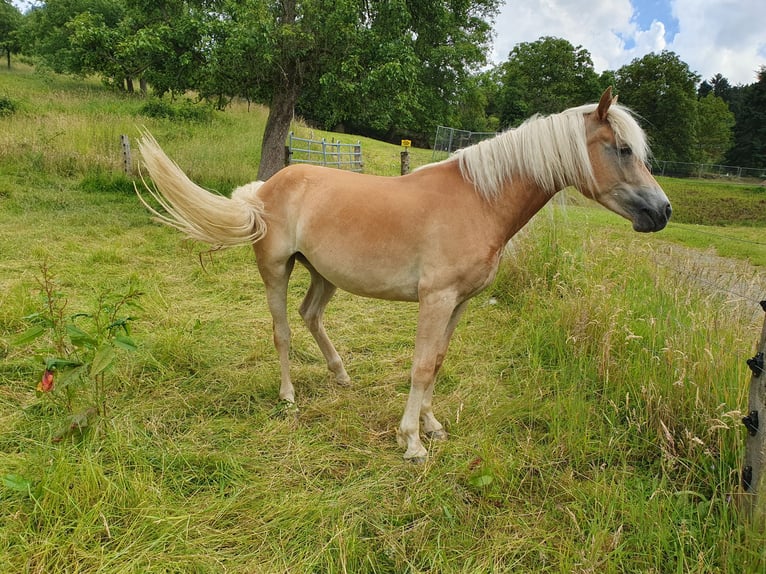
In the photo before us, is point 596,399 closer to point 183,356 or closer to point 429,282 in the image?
point 429,282

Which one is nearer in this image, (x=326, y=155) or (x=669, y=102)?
(x=326, y=155)

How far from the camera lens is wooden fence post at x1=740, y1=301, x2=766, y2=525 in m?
1.60

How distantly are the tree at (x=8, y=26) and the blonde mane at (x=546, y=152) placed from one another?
44.5 meters

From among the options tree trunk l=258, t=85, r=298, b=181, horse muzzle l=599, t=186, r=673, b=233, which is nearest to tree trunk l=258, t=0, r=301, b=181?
tree trunk l=258, t=85, r=298, b=181

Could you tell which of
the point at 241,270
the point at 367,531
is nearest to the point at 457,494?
the point at 367,531

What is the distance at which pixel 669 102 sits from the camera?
35938mm

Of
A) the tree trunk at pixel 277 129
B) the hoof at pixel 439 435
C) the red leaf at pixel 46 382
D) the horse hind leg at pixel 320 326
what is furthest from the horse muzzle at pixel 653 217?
the tree trunk at pixel 277 129

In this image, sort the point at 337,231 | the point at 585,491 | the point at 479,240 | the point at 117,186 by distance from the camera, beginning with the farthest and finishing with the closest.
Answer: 1. the point at 117,186
2. the point at 337,231
3. the point at 479,240
4. the point at 585,491

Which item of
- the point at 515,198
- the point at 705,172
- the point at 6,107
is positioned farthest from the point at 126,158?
the point at 705,172

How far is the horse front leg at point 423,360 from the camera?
2.30 metres

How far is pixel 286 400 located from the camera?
2.88m

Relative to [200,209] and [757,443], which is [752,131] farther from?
[200,209]

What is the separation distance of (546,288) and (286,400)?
9.23 ft

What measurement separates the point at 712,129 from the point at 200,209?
5003 cm
